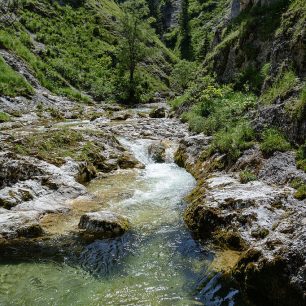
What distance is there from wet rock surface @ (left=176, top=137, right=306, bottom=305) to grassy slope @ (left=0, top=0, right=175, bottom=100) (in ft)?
121

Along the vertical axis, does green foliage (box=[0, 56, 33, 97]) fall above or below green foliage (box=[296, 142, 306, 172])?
above

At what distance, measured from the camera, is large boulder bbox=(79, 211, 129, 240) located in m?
12.0

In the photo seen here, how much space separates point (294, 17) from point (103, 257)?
17.7 metres

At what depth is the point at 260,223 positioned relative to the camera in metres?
10.9

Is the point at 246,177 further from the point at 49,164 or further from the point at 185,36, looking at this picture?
the point at 185,36

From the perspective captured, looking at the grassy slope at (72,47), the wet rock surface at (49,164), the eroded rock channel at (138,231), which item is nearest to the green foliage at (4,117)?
the wet rock surface at (49,164)

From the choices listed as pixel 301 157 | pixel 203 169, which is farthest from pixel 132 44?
pixel 301 157

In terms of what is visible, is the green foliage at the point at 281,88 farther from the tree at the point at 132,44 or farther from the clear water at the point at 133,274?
the tree at the point at 132,44

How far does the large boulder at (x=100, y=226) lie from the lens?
1199 cm

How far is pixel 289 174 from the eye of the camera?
13.4 meters

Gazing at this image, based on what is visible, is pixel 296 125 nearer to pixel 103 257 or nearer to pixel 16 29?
pixel 103 257

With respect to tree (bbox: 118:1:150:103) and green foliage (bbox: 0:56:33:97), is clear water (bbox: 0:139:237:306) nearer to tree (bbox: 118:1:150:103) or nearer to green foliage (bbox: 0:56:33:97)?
green foliage (bbox: 0:56:33:97)

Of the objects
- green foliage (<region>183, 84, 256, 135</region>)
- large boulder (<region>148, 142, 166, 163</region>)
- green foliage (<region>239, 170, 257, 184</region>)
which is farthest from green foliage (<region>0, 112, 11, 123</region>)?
green foliage (<region>239, 170, 257, 184</region>)

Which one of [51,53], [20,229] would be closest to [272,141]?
[20,229]
